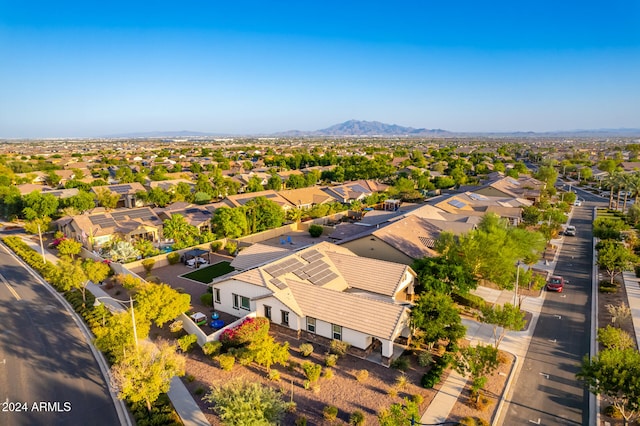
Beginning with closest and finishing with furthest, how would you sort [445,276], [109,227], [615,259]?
[445,276]
[615,259]
[109,227]

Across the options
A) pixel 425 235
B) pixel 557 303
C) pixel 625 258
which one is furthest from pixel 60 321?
pixel 625 258

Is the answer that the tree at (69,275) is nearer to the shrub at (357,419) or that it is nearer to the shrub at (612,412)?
the shrub at (357,419)

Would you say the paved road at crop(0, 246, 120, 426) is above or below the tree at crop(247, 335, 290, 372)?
below

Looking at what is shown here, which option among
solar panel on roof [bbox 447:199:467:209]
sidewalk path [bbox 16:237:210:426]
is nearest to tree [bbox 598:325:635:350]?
sidewalk path [bbox 16:237:210:426]

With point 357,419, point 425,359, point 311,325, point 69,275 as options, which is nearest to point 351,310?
point 311,325

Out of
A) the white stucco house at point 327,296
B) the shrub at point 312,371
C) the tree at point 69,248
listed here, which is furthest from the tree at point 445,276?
the tree at point 69,248

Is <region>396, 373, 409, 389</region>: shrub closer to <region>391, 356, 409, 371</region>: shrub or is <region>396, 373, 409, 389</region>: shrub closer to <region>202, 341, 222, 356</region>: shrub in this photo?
<region>391, 356, 409, 371</region>: shrub

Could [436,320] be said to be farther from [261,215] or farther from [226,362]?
[261,215]

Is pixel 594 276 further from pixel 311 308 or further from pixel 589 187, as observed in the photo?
pixel 589 187
